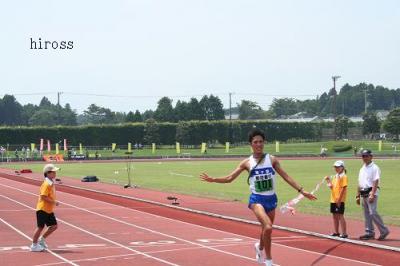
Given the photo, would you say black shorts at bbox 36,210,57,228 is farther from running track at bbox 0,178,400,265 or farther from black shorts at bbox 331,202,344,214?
black shorts at bbox 331,202,344,214

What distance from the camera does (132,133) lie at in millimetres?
116062

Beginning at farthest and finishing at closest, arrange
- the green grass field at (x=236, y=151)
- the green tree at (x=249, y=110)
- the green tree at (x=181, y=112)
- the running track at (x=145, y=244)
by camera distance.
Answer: the green tree at (x=249, y=110) < the green tree at (x=181, y=112) < the green grass field at (x=236, y=151) < the running track at (x=145, y=244)

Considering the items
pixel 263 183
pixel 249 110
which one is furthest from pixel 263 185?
pixel 249 110

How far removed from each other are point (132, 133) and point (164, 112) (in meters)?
42.1

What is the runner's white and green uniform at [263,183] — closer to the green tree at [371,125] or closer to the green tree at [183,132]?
the green tree at [183,132]

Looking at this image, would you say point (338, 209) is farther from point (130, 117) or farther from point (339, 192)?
point (130, 117)

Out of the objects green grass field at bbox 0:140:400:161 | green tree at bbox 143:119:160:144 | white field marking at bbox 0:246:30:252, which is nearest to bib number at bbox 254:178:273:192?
white field marking at bbox 0:246:30:252

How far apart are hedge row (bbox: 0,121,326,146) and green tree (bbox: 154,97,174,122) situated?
1297 inches

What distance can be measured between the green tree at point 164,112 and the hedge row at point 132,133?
108 feet

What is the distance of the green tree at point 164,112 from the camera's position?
156000 mm

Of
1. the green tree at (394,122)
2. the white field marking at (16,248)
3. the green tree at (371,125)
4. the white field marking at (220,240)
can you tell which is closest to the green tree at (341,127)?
the green tree at (371,125)

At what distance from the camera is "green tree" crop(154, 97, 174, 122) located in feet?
512

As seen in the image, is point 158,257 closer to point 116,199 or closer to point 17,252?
point 17,252

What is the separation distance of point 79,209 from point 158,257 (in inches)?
436
